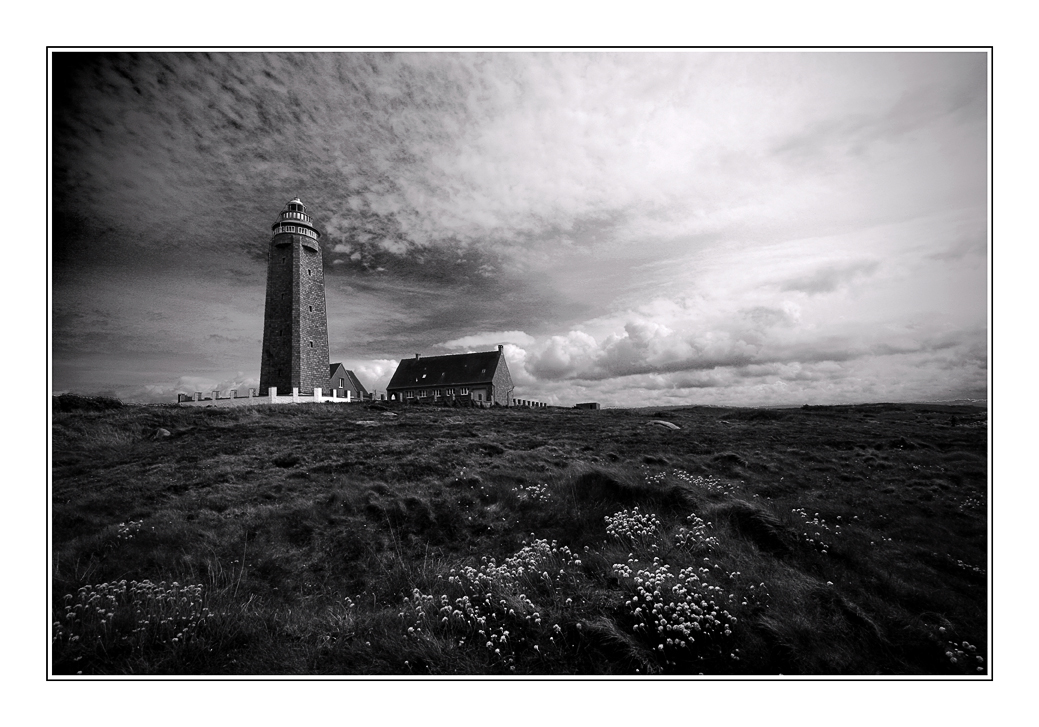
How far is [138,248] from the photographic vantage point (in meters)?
7.06

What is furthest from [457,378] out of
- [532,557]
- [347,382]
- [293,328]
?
→ [532,557]

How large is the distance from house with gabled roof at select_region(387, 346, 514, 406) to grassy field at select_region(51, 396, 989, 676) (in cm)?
2356

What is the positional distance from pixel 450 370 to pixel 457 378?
3.97 ft

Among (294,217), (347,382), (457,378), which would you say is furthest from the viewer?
(347,382)

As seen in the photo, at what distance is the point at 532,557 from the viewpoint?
514cm

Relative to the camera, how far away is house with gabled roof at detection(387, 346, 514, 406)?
107 ft

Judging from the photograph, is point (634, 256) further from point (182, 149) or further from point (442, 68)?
point (182, 149)

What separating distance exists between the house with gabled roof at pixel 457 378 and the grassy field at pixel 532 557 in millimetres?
23558

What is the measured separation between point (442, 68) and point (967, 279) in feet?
27.0

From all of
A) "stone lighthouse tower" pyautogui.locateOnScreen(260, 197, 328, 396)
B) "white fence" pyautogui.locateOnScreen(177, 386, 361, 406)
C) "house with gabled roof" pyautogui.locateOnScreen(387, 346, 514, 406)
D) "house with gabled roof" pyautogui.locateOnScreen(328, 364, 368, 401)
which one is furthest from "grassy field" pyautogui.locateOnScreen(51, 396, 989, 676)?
"house with gabled roof" pyautogui.locateOnScreen(328, 364, 368, 401)

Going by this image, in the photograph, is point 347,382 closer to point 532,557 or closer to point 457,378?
point 457,378

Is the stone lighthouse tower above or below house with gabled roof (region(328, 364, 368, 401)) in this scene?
above

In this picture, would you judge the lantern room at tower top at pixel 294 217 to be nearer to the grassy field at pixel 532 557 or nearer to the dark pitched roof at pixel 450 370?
the grassy field at pixel 532 557

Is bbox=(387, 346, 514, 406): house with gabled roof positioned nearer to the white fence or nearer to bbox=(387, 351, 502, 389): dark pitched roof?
bbox=(387, 351, 502, 389): dark pitched roof
